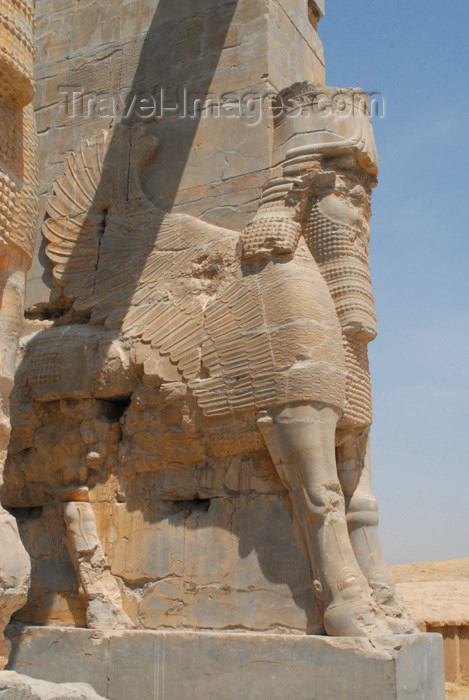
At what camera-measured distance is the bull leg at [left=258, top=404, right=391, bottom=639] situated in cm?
421

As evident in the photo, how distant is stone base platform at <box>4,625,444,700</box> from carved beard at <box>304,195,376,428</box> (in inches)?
52.4

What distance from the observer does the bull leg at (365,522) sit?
15.4 feet

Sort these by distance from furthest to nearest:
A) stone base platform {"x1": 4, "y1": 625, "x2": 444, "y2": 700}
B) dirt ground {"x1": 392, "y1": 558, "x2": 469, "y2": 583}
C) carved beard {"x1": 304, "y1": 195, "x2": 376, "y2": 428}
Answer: dirt ground {"x1": 392, "y1": 558, "x2": 469, "y2": 583}
carved beard {"x1": 304, "y1": 195, "x2": 376, "y2": 428}
stone base platform {"x1": 4, "y1": 625, "x2": 444, "y2": 700}

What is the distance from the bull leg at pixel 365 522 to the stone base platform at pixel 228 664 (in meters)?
0.28

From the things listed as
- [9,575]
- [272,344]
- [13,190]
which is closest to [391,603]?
[272,344]

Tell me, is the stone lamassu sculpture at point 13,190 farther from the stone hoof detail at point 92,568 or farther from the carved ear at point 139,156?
the carved ear at point 139,156

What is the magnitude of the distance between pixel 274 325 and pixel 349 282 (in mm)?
603

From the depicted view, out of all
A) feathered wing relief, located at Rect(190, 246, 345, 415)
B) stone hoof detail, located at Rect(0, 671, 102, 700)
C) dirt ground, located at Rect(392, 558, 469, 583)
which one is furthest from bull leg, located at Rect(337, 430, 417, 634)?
dirt ground, located at Rect(392, 558, 469, 583)

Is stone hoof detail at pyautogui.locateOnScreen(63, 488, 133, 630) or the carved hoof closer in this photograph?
the carved hoof

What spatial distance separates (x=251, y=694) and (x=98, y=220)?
3300 millimetres

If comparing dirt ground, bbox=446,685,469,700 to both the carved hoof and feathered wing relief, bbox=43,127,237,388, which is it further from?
feathered wing relief, bbox=43,127,237,388

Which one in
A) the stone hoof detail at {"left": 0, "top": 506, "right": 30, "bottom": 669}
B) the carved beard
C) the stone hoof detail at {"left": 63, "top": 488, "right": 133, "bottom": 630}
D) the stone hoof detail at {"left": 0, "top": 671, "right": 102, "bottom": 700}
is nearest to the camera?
the stone hoof detail at {"left": 0, "top": 671, "right": 102, "bottom": 700}

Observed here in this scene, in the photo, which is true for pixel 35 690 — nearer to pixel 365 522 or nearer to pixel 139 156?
pixel 365 522

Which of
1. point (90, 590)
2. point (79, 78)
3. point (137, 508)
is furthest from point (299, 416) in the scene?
point (79, 78)
